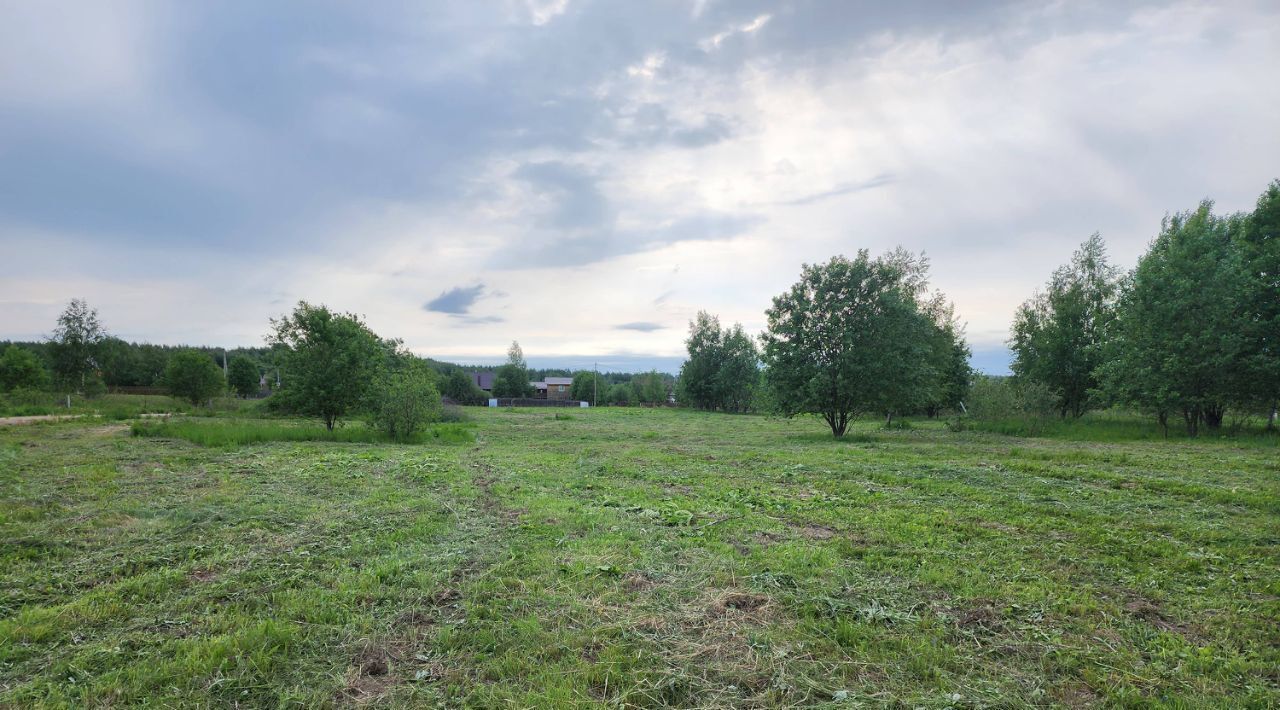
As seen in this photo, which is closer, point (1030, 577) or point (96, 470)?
point (1030, 577)

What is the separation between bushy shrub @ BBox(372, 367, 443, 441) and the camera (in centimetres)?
2100

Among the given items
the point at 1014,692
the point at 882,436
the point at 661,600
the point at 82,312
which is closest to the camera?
the point at 1014,692

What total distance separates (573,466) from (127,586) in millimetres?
9434

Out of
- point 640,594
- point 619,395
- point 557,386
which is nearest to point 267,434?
point 640,594

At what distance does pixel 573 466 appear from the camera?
13836 millimetres

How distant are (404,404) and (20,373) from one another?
39577mm

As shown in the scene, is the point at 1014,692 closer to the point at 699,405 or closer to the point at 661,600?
the point at 661,600

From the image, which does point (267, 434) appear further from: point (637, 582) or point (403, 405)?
point (637, 582)

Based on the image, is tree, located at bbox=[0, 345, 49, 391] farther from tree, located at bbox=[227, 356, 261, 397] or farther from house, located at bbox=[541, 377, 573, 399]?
house, located at bbox=[541, 377, 573, 399]

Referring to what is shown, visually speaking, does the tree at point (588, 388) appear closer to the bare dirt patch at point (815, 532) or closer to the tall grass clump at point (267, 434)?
the tall grass clump at point (267, 434)

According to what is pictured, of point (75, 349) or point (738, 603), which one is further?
point (75, 349)

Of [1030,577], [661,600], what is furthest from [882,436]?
[661,600]

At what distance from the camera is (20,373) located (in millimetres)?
37812

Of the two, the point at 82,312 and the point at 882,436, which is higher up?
the point at 82,312
